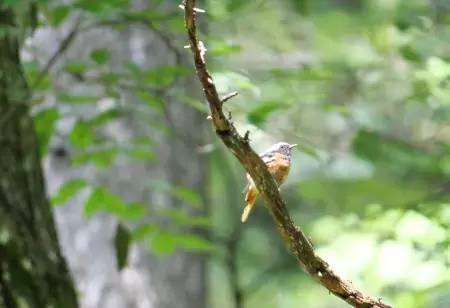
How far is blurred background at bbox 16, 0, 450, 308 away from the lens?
1974 mm

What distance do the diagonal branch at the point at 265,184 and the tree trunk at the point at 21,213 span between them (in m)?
1.07

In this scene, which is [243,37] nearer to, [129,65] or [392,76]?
[392,76]

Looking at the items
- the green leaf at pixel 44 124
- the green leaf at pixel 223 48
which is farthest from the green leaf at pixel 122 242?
the green leaf at pixel 223 48

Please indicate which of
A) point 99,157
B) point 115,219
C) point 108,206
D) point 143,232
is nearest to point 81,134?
point 99,157

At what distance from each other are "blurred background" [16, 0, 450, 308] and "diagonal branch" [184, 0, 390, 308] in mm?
570

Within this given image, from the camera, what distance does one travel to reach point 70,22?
9.27 feet

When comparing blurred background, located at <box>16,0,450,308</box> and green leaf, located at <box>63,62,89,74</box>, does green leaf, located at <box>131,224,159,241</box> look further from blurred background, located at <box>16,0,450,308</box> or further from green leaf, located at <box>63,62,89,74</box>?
green leaf, located at <box>63,62,89,74</box>

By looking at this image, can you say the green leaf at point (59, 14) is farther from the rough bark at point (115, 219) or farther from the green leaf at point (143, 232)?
the rough bark at point (115, 219)

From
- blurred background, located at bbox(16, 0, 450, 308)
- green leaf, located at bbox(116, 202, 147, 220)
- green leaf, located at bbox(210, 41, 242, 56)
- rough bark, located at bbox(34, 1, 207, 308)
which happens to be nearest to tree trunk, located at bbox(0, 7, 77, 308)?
blurred background, located at bbox(16, 0, 450, 308)

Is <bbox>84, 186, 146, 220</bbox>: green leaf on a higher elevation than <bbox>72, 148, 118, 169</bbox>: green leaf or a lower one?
lower

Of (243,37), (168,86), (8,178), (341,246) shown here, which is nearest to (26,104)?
(8,178)

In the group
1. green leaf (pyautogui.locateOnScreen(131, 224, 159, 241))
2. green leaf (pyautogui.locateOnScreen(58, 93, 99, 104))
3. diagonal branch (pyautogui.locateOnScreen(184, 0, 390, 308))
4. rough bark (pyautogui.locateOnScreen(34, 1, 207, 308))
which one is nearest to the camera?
diagonal branch (pyautogui.locateOnScreen(184, 0, 390, 308))

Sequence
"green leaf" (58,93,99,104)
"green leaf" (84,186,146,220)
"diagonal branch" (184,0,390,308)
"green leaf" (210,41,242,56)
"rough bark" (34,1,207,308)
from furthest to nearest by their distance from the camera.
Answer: "rough bark" (34,1,207,308), "green leaf" (84,186,146,220), "green leaf" (58,93,99,104), "green leaf" (210,41,242,56), "diagonal branch" (184,0,390,308)

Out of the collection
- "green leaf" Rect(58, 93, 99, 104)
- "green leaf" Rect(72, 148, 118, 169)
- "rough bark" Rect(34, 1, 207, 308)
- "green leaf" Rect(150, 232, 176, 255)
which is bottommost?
"rough bark" Rect(34, 1, 207, 308)
